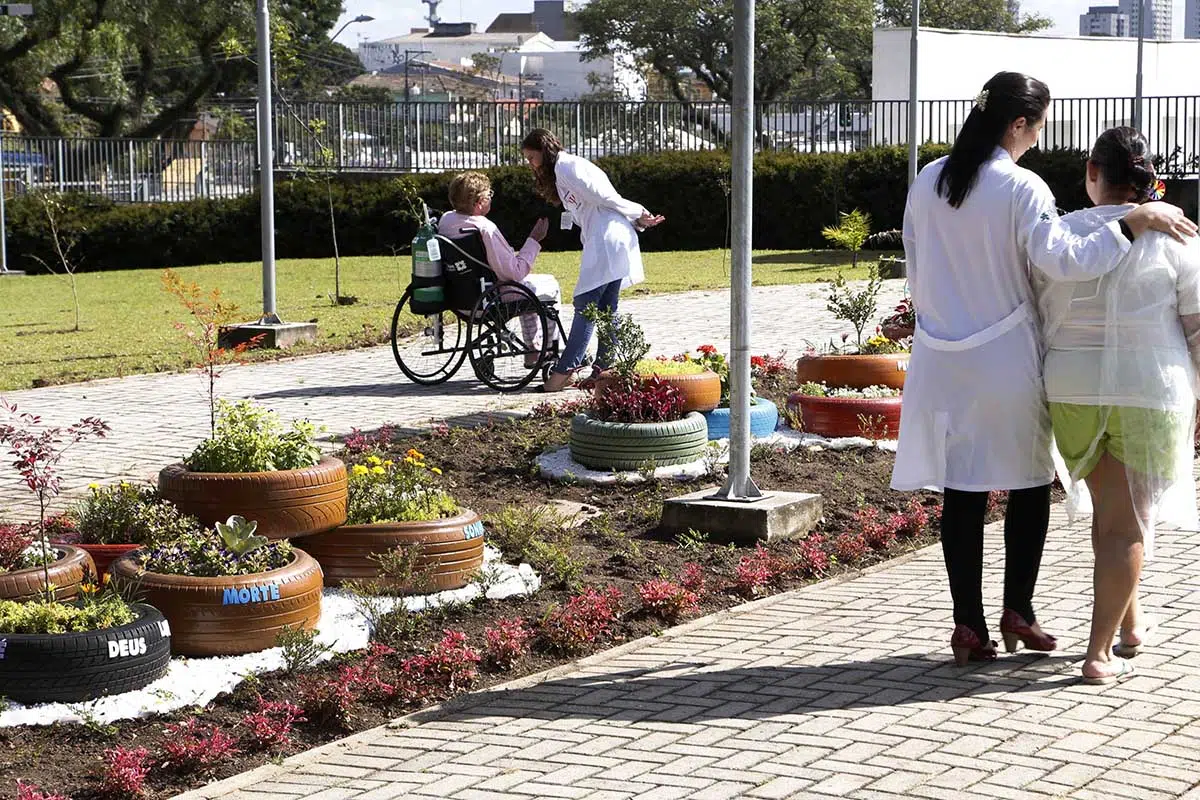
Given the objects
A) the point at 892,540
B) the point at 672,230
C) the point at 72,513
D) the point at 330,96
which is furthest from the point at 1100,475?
the point at 330,96

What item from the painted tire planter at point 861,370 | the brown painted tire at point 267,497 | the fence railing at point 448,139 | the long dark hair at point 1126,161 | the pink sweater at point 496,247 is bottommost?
the brown painted tire at point 267,497

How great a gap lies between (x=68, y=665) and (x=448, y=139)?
30121 mm

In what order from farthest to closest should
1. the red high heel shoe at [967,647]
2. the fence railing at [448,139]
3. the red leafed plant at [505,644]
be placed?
1. the fence railing at [448,139]
2. the red leafed plant at [505,644]
3. the red high heel shoe at [967,647]

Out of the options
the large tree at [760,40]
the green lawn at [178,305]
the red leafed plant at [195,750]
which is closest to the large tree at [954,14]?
the large tree at [760,40]

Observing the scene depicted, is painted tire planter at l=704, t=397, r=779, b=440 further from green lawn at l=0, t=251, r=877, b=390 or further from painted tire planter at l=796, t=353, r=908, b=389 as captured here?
green lawn at l=0, t=251, r=877, b=390

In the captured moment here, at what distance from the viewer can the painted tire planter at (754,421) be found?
9.48 meters

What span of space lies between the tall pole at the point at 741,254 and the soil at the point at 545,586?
1.27 ft

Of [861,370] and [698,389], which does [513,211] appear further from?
[698,389]

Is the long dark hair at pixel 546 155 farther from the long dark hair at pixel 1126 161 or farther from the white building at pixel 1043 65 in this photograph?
the white building at pixel 1043 65

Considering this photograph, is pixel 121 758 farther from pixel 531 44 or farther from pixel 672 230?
pixel 531 44

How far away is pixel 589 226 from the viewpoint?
1152cm

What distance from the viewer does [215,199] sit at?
102 ft

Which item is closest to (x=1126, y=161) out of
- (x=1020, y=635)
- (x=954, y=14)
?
(x=1020, y=635)

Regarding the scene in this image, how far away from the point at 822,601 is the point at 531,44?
489ft
